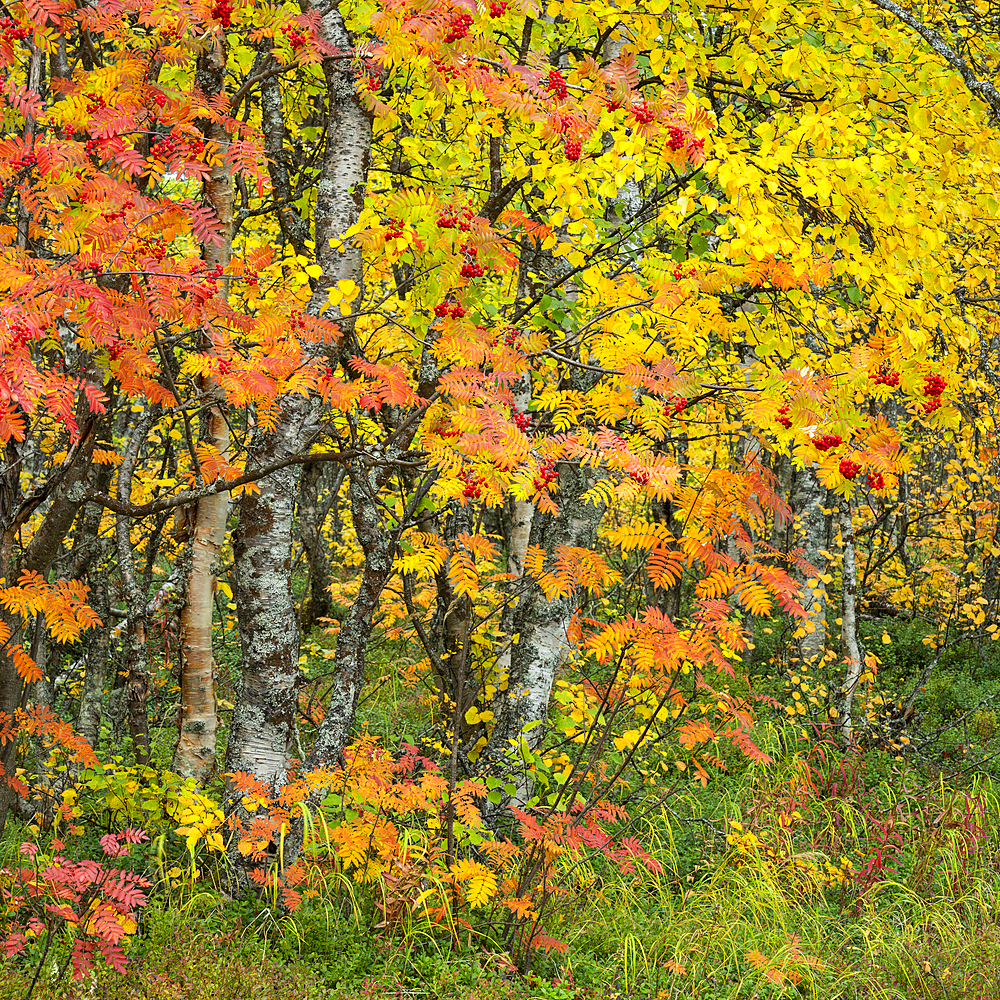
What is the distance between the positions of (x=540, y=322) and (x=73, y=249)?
2.64 metres

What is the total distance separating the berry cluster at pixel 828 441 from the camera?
3617 millimetres

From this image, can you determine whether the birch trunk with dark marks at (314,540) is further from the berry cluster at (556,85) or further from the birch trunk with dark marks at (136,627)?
the berry cluster at (556,85)

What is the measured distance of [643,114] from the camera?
3510mm

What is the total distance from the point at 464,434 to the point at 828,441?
1.53 meters

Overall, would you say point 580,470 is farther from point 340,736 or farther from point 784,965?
point 784,965

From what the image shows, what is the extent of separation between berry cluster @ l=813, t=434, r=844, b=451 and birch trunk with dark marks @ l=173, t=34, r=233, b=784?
338 cm

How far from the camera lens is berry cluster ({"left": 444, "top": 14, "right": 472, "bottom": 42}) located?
11.6 feet

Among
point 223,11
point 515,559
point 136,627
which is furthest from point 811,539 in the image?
point 223,11

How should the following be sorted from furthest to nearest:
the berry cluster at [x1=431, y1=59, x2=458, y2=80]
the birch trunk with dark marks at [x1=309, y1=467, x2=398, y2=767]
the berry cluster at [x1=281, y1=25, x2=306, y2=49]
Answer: the birch trunk with dark marks at [x1=309, y1=467, x2=398, y2=767] < the berry cluster at [x1=281, y1=25, x2=306, y2=49] < the berry cluster at [x1=431, y1=59, x2=458, y2=80]

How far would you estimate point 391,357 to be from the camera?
19.8 feet

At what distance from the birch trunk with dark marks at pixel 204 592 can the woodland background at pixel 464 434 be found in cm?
3

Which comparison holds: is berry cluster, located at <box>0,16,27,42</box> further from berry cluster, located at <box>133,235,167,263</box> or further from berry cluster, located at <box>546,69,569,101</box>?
berry cluster, located at <box>546,69,569,101</box>

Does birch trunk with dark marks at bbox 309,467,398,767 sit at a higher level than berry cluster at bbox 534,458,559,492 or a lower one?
lower

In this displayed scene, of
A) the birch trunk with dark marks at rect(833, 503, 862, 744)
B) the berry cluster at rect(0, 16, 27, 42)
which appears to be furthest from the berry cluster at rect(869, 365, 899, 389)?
the birch trunk with dark marks at rect(833, 503, 862, 744)
